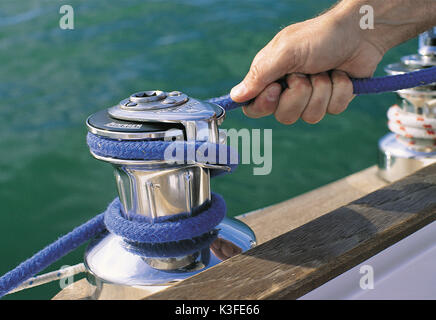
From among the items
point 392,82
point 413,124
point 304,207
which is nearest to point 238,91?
point 392,82

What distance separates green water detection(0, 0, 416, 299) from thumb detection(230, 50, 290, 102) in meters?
1.50

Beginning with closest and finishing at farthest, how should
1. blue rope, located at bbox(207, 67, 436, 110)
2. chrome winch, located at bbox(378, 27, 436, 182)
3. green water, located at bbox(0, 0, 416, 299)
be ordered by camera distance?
blue rope, located at bbox(207, 67, 436, 110)
chrome winch, located at bbox(378, 27, 436, 182)
green water, located at bbox(0, 0, 416, 299)

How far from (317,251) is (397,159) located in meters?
0.90

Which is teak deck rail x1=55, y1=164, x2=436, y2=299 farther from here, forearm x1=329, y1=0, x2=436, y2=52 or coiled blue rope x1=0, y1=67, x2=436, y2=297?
forearm x1=329, y1=0, x2=436, y2=52

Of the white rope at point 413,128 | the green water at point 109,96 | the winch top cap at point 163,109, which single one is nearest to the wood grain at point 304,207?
the white rope at point 413,128

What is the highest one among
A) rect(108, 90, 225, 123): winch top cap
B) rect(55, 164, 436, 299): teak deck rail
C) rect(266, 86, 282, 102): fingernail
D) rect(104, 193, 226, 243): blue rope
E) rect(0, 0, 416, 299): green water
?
rect(108, 90, 225, 123): winch top cap

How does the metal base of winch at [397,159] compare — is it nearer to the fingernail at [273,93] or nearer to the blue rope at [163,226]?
the fingernail at [273,93]

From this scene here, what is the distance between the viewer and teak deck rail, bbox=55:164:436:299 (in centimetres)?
68

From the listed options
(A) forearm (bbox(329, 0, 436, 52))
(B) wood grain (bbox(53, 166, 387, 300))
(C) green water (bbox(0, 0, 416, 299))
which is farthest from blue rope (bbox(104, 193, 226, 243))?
(C) green water (bbox(0, 0, 416, 299))

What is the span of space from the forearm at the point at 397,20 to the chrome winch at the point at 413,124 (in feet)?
0.63

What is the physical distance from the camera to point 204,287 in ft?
2.25

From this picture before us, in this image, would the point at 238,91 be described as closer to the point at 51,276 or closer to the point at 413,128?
the point at 51,276

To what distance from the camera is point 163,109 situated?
76cm

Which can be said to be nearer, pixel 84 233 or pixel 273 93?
pixel 84 233
